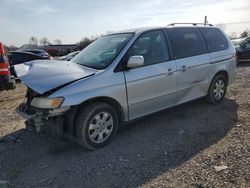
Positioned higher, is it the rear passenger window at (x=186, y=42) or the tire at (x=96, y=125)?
the rear passenger window at (x=186, y=42)

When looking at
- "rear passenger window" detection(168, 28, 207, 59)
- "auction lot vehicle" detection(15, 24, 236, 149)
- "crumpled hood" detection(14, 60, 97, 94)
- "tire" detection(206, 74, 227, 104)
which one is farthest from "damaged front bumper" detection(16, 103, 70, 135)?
"tire" detection(206, 74, 227, 104)

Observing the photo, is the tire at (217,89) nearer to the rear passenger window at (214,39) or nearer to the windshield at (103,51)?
the rear passenger window at (214,39)

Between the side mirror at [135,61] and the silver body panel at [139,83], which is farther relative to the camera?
the side mirror at [135,61]

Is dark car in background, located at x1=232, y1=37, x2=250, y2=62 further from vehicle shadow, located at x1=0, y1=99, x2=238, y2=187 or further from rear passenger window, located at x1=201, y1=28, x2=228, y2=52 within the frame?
vehicle shadow, located at x1=0, y1=99, x2=238, y2=187

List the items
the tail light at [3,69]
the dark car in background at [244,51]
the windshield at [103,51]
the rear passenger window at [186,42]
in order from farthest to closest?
the dark car in background at [244,51]
the tail light at [3,69]
the rear passenger window at [186,42]
the windshield at [103,51]

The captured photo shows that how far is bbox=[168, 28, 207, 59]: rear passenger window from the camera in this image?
5441 millimetres

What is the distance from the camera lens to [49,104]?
13.1ft

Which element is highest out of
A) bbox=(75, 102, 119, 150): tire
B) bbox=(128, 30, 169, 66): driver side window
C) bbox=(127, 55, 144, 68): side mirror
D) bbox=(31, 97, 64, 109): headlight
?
bbox=(128, 30, 169, 66): driver side window

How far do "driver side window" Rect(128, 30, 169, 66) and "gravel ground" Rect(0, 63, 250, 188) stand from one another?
1.28 metres

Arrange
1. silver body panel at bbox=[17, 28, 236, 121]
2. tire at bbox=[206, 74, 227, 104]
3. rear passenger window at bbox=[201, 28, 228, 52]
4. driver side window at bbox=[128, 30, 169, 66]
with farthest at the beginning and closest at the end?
1. tire at bbox=[206, 74, 227, 104]
2. rear passenger window at bbox=[201, 28, 228, 52]
3. driver side window at bbox=[128, 30, 169, 66]
4. silver body panel at bbox=[17, 28, 236, 121]

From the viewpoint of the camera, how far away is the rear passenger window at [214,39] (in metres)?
6.21

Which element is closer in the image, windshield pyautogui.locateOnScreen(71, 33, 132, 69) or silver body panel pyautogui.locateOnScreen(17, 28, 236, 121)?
silver body panel pyautogui.locateOnScreen(17, 28, 236, 121)

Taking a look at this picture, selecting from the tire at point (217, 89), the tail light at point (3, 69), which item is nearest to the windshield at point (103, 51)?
the tire at point (217, 89)

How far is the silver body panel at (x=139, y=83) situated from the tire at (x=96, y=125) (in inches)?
7.4
